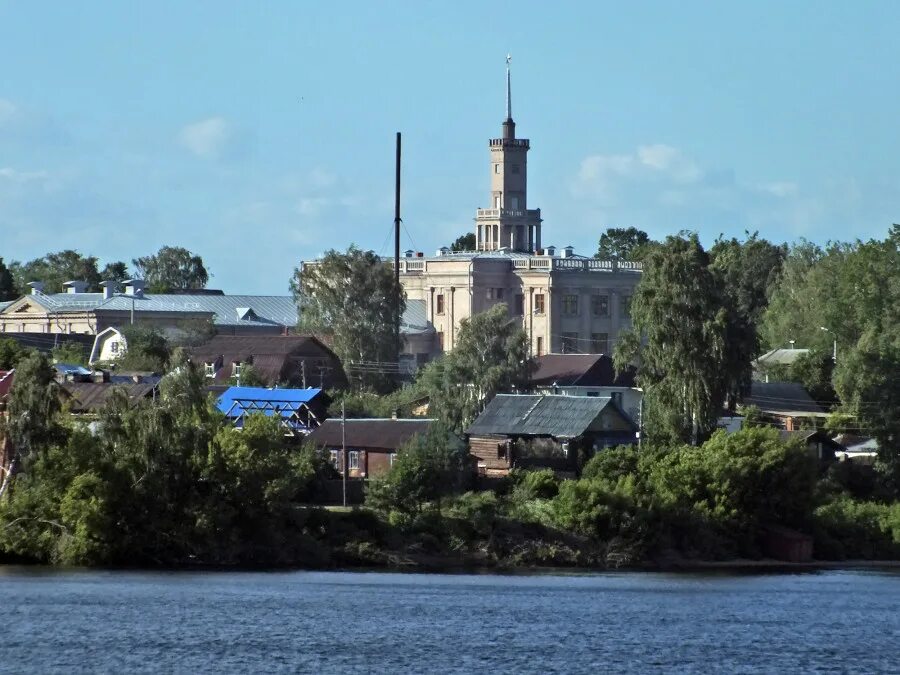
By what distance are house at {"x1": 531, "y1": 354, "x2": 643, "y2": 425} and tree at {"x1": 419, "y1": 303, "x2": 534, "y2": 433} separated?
2.04 metres

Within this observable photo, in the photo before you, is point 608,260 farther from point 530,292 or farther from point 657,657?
point 657,657

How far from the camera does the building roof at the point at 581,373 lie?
10650 centimetres

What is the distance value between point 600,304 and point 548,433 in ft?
186

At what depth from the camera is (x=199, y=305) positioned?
146625 mm

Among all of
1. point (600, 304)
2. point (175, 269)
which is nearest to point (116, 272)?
point (175, 269)

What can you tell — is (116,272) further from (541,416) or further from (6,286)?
(541,416)

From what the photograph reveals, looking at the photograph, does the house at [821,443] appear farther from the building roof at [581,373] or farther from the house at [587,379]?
the building roof at [581,373]

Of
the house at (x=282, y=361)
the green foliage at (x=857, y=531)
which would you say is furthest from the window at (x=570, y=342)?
the green foliage at (x=857, y=531)

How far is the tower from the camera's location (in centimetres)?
15162

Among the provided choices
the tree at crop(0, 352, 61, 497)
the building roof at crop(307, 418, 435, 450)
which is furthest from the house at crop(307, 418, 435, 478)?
the tree at crop(0, 352, 61, 497)

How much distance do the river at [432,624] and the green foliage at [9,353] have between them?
107 ft

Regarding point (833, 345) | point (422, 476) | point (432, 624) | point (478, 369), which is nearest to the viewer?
point (432, 624)

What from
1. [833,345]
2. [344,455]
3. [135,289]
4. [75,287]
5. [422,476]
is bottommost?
[422,476]

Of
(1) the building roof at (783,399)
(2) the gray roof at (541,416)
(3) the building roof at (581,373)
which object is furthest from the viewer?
(3) the building roof at (581,373)
